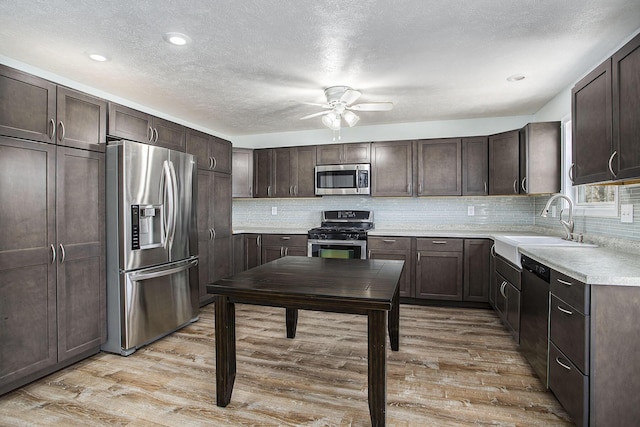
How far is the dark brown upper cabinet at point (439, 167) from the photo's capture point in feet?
14.1

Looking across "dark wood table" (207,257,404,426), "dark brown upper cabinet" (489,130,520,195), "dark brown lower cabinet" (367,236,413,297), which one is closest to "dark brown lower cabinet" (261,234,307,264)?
"dark brown lower cabinet" (367,236,413,297)

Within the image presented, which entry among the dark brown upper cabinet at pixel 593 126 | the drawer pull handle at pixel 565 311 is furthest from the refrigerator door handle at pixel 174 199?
the dark brown upper cabinet at pixel 593 126

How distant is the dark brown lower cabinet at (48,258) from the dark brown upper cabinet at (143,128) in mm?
341

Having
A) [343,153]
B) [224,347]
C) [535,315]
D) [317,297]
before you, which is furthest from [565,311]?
[343,153]

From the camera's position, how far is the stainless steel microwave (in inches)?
181

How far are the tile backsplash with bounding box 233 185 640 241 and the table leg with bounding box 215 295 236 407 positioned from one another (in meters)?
3.17

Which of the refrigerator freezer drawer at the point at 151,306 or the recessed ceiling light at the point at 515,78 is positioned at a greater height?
the recessed ceiling light at the point at 515,78

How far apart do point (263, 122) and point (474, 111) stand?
A: 2.66 metres

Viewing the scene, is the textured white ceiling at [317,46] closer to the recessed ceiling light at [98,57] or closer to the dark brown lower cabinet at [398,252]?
the recessed ceiling light at [98,57]

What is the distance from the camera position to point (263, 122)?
4.62 m

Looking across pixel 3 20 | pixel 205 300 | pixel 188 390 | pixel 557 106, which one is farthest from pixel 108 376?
pixel 557 106

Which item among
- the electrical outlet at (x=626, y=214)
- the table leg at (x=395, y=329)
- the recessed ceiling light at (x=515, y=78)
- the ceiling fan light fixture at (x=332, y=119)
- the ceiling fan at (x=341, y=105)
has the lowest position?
the table leg at (x=395, y=329)

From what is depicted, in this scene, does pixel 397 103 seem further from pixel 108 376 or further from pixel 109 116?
pixel 108 376

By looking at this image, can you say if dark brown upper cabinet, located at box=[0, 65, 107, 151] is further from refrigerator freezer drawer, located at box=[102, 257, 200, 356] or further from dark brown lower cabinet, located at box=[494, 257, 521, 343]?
dark brown lower cabinet, located at box=[494, 257, 521, 343]
